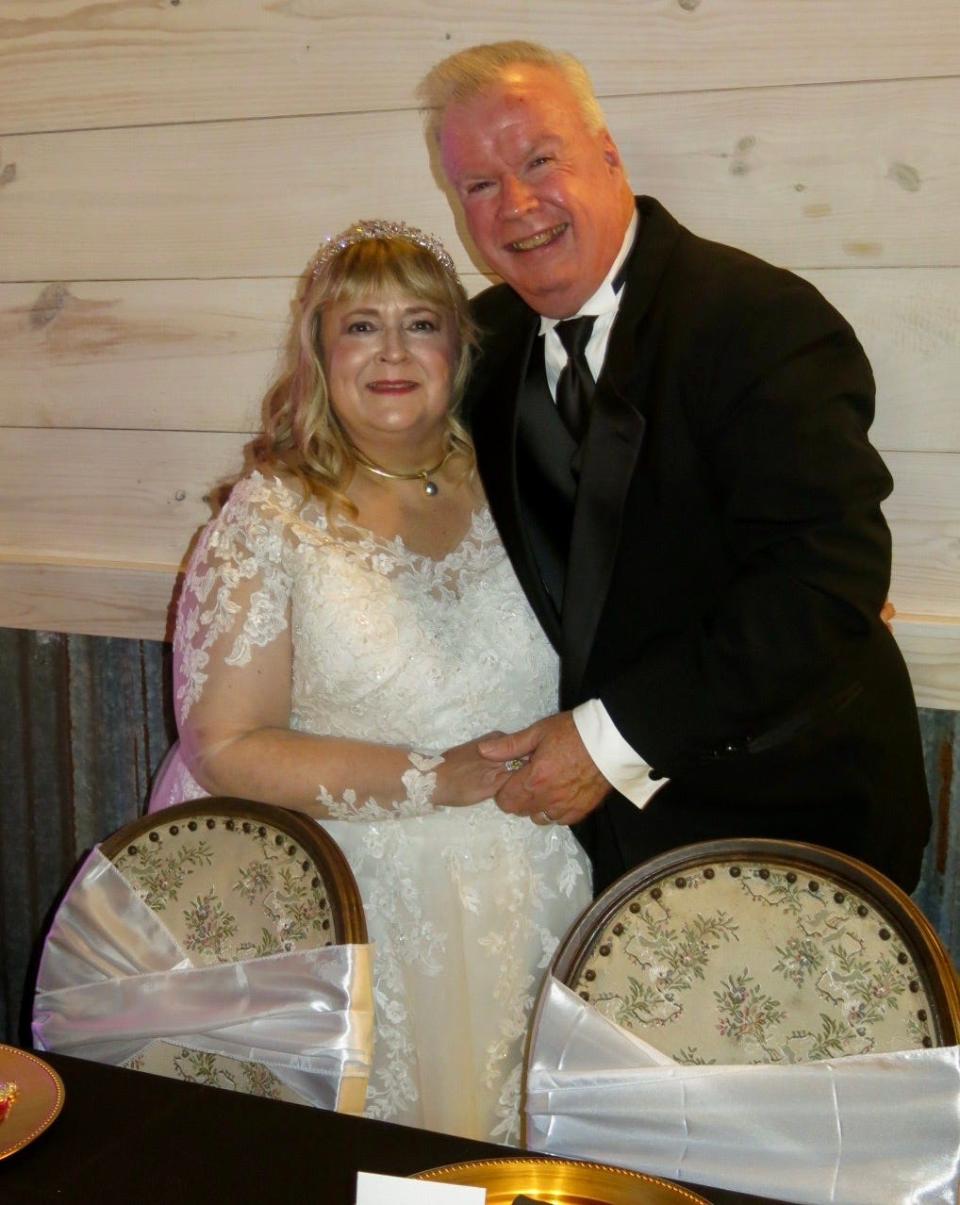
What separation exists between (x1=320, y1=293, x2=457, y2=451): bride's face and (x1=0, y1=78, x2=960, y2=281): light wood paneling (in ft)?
0.96

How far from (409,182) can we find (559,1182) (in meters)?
1.60

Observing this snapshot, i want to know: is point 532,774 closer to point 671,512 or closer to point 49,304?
point 671,512

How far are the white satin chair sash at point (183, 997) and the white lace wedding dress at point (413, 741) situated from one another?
32 cm

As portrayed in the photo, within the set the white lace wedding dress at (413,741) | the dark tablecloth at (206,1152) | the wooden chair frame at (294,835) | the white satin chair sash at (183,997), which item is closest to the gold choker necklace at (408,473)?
the white lace wedding dress at (413,741)

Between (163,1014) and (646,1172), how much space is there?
0.68m

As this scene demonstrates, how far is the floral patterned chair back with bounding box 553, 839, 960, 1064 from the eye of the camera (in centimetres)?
132

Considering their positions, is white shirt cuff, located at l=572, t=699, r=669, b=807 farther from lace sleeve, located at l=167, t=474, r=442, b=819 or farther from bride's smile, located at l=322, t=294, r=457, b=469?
bride's smile, located at l=322, t=294, r=457, b=469

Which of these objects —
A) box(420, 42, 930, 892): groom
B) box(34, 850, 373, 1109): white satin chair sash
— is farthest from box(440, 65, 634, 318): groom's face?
box(34, 850, 373, 1109): white satin chair sash

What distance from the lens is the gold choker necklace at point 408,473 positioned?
1990 millimetres

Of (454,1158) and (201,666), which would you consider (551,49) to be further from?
(454,1158)

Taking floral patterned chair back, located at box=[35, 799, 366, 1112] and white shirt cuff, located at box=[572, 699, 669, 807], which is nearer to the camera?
floral patterned chair back, located at box=[35, 799, 366, 1112]

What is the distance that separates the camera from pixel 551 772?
67.1 inches

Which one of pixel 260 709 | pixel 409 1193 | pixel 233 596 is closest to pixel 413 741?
pixel 260 709

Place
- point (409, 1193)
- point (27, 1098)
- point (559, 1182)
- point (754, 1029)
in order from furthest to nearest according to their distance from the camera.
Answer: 1. point (754, 1029)
2. point (27, 1098)
3. point (559, 1182)
4. point (409, 1193)
